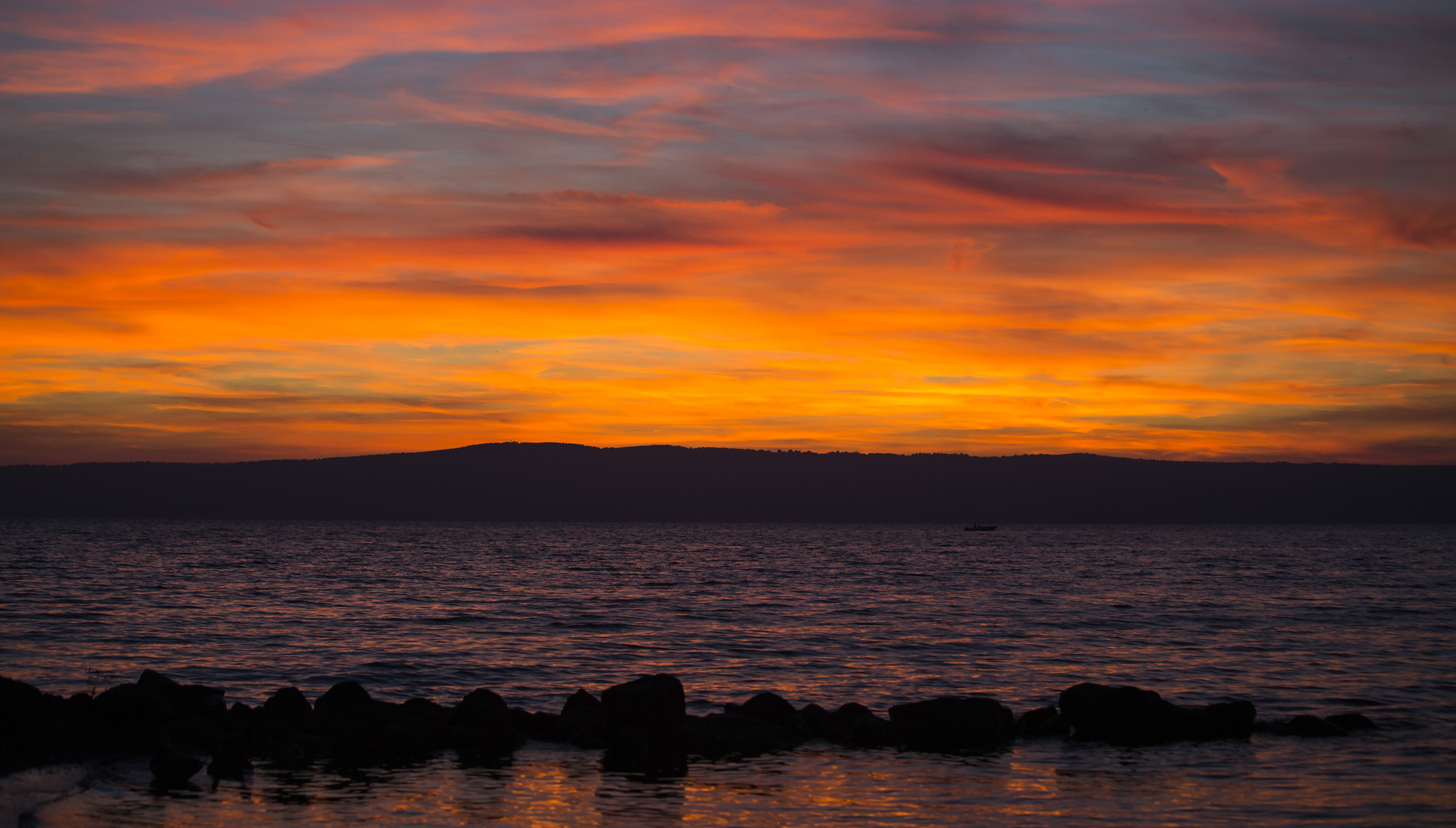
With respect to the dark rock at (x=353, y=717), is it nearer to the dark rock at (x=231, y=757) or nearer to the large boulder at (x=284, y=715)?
the large boulder at (x=284, y=715)

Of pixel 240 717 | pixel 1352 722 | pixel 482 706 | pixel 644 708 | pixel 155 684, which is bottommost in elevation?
pixel 240 717

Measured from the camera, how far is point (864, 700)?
2509 centimetres

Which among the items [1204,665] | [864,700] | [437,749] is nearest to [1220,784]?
[864,700]

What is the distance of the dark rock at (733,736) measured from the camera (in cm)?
1941

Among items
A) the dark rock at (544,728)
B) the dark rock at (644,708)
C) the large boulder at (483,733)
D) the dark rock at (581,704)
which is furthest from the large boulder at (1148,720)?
the large boulder at (483,733)

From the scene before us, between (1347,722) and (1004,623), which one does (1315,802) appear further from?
(1004,623)

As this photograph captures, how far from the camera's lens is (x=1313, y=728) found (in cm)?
2095

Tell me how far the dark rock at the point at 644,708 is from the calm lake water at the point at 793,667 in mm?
1170

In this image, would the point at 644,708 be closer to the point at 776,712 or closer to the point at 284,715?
the point at 776,712

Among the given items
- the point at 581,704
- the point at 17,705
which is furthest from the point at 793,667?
the point at 17,705

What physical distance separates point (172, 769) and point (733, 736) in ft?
29.1

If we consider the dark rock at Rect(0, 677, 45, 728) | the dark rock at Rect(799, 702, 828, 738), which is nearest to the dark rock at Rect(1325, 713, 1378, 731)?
the dark rock at Rect(799, 702, 828, 738)

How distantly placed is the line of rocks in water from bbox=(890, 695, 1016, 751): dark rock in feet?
0.07

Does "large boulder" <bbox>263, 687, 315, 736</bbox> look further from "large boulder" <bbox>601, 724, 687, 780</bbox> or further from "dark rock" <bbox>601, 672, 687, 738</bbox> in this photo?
"large boulder" <bbox>601, 724, 687, 780</bbox>
